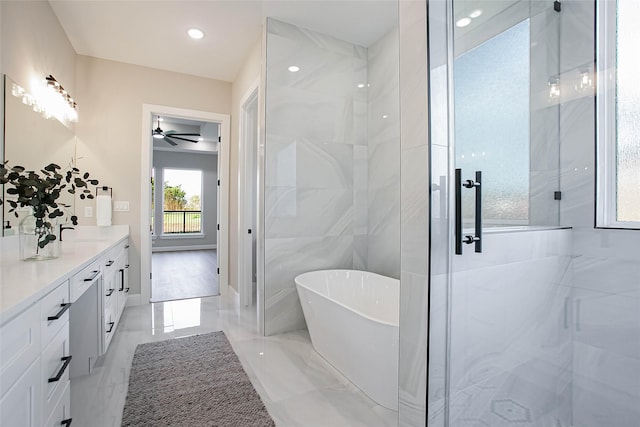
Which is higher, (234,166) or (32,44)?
(32,44)

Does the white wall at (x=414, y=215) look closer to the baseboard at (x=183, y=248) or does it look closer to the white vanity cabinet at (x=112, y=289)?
the white vanity cabinet at (x=112, y=289)

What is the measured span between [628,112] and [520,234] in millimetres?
768

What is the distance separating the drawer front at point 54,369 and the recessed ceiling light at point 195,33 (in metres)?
2.76

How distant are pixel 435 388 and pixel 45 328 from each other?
149 cm

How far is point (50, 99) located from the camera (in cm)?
267

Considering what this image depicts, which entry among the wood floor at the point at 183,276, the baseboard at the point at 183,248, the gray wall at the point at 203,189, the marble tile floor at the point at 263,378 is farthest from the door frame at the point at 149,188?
the baseboard at the point at 183,248

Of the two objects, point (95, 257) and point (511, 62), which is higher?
point (511, 62)

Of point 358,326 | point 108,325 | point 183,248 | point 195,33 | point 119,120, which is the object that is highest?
point 195,33

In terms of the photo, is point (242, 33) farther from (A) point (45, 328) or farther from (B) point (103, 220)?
(A) point (45, 328)

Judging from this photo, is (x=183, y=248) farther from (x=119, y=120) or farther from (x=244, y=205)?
(x=244, y=205)

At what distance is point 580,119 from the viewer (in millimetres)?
1643

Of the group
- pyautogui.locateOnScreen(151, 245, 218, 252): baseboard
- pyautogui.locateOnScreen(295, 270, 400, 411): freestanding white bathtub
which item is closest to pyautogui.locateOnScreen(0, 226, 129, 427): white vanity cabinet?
pyautogui.locateOnScreen(295, 270, 400, 411): freestanding white bathtub

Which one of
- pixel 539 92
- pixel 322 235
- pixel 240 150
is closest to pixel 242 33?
pixel 240 150

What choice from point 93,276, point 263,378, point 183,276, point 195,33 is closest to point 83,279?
point 93,276
